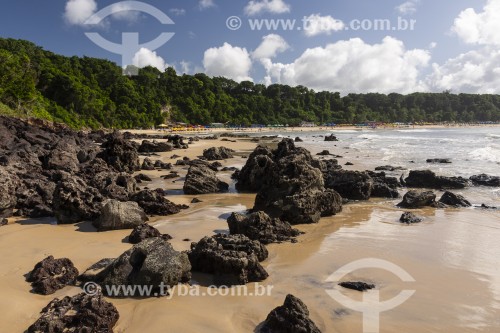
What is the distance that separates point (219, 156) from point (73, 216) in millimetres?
16457

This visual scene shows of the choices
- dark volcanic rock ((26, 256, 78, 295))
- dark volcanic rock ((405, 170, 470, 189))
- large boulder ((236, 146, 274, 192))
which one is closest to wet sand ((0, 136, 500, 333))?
dark volcanic rock ((26, 256, 78, 295))

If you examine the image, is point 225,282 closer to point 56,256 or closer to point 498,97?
point 56,256

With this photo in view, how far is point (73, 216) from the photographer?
888 centimetres

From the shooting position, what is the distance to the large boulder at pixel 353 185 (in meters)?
12.7

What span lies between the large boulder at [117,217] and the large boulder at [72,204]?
58 cm

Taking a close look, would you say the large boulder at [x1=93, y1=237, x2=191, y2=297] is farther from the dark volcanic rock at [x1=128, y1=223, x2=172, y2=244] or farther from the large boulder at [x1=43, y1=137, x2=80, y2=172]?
the large boulder at [x1=43, y1=137, x2=80, y2=172]

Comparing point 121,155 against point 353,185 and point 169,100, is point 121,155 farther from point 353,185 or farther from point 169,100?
point 169,100

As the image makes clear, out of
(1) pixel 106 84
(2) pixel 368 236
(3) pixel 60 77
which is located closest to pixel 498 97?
(1) pixel 106 84

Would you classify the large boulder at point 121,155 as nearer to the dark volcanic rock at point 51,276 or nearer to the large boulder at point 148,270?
the dark volcanic rock at point 51,276

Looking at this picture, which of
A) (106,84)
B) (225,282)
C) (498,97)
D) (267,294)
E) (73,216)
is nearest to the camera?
(267,294)

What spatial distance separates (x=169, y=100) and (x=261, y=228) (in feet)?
345

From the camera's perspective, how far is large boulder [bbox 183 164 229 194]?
43.4 feet

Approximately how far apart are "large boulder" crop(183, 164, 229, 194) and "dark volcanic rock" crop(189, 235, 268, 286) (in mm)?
6714

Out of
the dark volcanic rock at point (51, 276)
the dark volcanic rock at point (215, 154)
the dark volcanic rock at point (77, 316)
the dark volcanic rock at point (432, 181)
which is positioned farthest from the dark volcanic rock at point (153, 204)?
the dark volcanic rock at point (215, 154)
